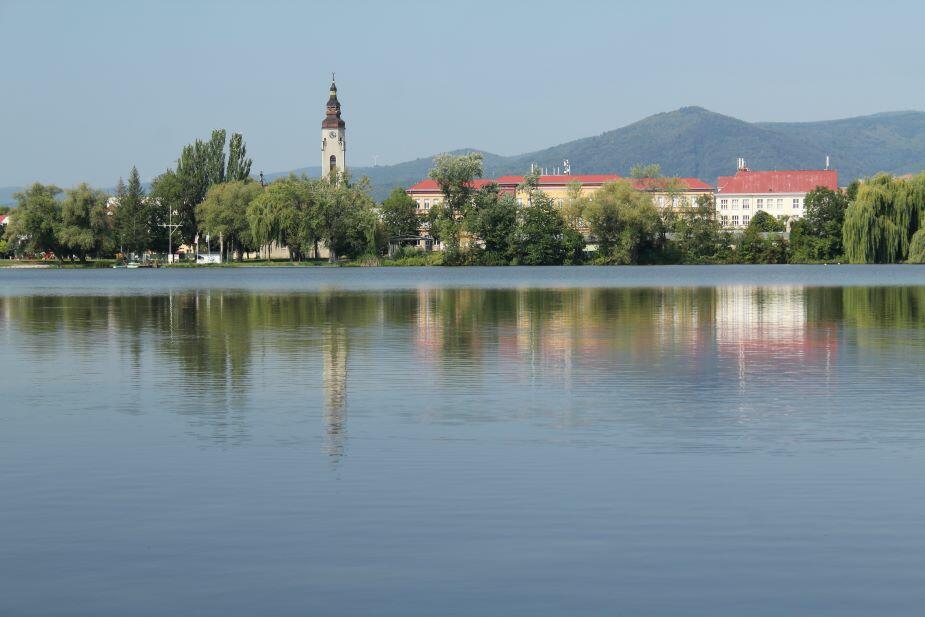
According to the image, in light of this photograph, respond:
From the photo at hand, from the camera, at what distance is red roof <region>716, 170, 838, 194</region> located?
187625mm

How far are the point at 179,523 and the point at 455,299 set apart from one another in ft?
138

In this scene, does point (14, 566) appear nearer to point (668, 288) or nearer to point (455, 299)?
point (455, 299)

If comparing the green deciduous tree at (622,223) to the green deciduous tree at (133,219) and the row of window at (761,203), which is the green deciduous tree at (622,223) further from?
the row of window at (761,203)

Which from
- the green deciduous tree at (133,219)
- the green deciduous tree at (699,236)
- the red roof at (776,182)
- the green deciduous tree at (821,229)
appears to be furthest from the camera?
the red roof at (776,182)

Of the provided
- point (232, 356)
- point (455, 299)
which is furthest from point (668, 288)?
point (232, 356)

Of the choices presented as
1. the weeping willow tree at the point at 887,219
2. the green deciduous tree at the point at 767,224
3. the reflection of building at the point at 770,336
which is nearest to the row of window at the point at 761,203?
the green deciduous tree at the point at 767,224

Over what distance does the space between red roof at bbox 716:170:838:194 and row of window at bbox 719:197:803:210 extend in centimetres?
125

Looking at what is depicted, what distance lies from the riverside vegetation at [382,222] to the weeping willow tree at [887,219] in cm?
2436

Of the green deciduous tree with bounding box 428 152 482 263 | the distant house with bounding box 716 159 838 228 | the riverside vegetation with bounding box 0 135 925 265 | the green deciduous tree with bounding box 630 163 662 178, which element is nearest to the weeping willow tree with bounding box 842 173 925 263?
the riverside vegetation with bounding box 0 135 925 265

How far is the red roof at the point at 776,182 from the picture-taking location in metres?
188

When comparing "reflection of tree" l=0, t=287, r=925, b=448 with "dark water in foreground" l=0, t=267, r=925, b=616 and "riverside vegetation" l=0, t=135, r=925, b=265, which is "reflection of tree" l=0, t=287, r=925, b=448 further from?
"riverside vegetation" l=0, t=135, r=925, b=265

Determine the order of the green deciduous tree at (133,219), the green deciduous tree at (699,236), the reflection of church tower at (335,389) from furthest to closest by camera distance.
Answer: the green deciduous tree at (133,219)
the green deciduous tree at (699,236)
the reflection of church tower at (335,389)

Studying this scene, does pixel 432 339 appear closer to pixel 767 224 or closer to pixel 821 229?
pixel 821 229

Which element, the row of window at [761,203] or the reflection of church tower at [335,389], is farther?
the row of window at [761,203]
